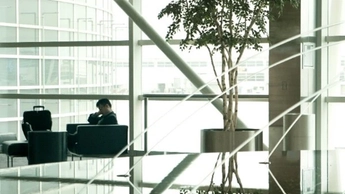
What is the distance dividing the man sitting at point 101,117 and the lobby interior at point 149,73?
444 mm

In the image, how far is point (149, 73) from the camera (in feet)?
35.8

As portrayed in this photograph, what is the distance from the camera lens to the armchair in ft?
31.0

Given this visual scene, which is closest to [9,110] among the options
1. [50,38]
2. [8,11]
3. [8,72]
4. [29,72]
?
[8,72]

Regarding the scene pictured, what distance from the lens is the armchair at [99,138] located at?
946 centimetres

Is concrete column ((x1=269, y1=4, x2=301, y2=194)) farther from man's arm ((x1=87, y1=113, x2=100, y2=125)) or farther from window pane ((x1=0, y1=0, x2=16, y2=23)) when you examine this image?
window pane ((x1=0, y1=0, x2=16, y2=23))

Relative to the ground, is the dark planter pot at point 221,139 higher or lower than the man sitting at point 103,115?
lower

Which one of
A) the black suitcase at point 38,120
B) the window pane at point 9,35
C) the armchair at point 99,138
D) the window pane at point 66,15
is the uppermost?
the window pane at point 66,15

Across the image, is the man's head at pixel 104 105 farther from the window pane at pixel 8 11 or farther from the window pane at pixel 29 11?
the window pane at pixel 8 11

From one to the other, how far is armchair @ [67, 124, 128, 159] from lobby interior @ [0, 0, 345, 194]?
0.59 meters

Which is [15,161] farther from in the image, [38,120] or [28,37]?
[28,37]

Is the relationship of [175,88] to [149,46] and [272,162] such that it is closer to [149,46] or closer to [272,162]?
[149,46]

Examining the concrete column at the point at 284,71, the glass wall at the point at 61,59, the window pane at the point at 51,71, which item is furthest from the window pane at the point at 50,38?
the concrete column at the point at 284,71

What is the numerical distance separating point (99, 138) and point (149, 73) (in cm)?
180

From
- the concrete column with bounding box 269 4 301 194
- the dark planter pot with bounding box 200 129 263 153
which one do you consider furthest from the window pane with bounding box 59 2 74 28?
the dark planter pot with bounding box 200 129 263 153
